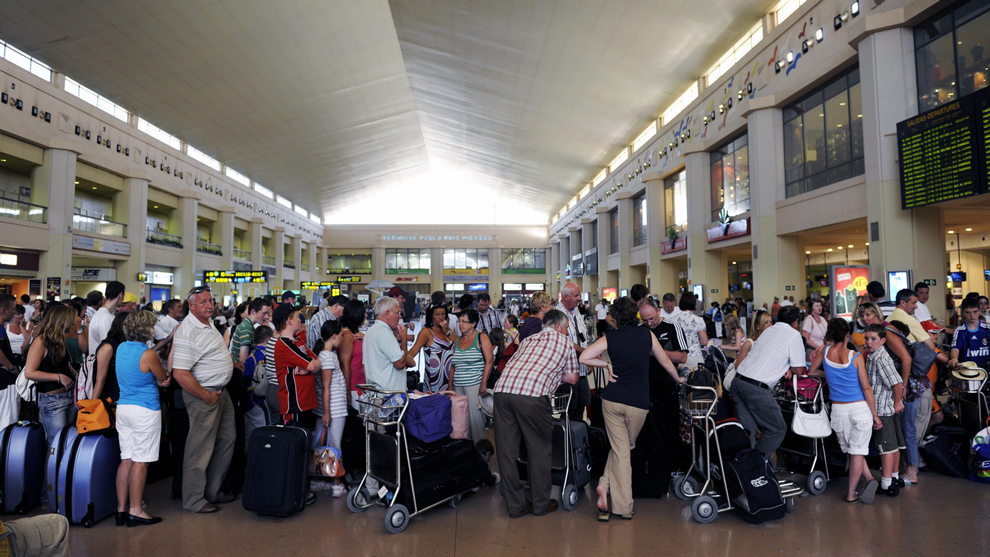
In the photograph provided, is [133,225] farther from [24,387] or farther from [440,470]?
[440,470]

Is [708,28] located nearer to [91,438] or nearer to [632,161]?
[632,161]

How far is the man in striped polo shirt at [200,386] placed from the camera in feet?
12.4

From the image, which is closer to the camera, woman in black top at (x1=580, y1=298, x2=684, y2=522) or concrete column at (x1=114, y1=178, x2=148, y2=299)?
woman in black top at (x1=580, y1=298, x2=684, y2=522)

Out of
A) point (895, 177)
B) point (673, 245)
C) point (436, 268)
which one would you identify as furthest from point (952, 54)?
point (436, 268)

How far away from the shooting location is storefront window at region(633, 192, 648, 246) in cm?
2353

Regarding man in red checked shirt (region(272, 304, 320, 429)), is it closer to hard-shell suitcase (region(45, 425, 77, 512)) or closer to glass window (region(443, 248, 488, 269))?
hard-shell suitcase (region(45, 425, 77, 512))

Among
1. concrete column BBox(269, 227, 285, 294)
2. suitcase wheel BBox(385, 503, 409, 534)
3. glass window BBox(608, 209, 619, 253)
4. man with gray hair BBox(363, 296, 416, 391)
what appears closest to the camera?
suitcase wheel BBox(385, 503, 409, 534)

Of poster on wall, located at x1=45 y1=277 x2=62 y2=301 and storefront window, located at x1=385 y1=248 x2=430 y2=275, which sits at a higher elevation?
storefront window, located at x1=385 y1=248 x2=430 y2=275

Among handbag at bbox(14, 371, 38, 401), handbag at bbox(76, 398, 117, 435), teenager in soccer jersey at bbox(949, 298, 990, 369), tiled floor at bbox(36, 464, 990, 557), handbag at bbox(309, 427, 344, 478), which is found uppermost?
teenager in soccer jersey at bbox(949, 298, 990, 369)

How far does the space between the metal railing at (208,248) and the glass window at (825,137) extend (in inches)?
960

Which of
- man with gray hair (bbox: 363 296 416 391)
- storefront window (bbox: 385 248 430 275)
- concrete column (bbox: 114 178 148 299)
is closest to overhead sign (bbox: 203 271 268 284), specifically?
concrete column (bbox: 114 178 148 299)

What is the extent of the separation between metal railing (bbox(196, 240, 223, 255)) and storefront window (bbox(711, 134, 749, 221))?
73.9 ft

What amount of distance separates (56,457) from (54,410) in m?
0.58

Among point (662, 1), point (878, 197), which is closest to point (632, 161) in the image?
point (662, 1)
